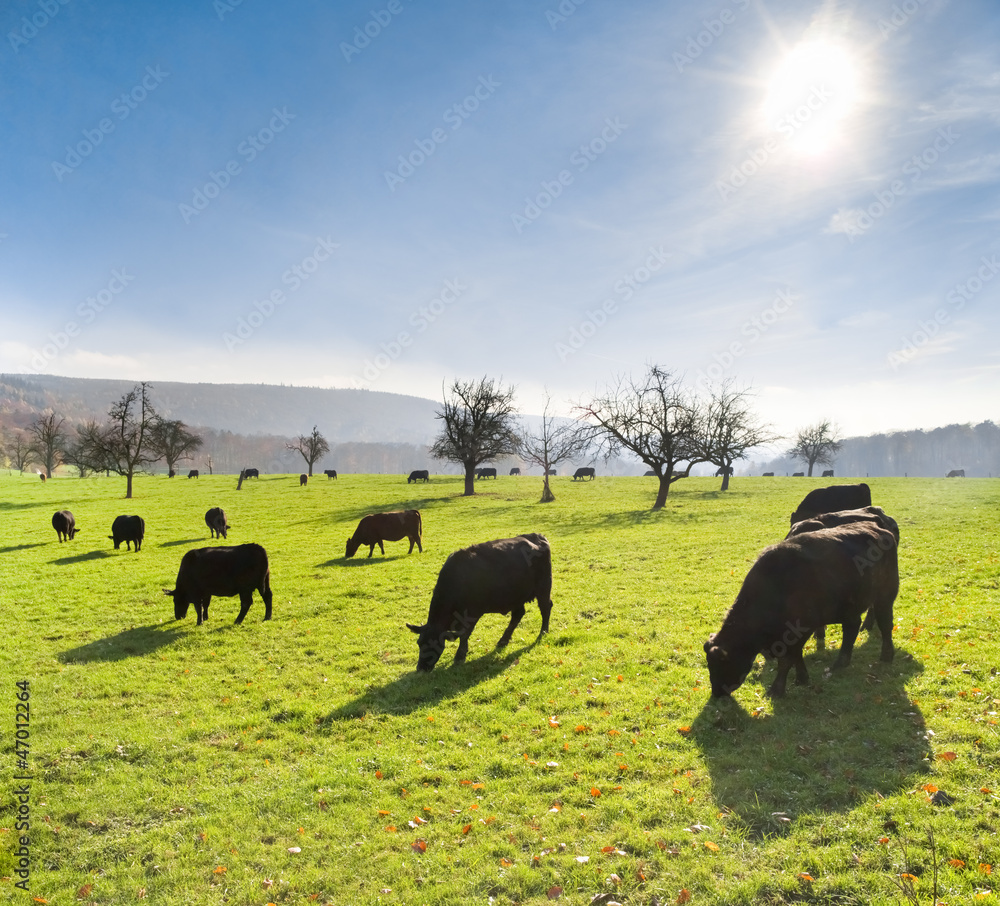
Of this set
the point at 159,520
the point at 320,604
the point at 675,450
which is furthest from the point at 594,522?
the point at 159,520

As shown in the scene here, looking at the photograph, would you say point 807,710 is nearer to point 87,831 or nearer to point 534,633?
point 534,633

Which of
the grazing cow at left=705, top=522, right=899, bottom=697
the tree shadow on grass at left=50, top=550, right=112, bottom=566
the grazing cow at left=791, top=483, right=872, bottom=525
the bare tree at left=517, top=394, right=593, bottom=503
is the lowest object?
the tree shadow on grass at left=50, top=550, right=112, bottom=566

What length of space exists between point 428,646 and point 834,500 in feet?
45.1

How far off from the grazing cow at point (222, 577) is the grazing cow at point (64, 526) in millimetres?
18018

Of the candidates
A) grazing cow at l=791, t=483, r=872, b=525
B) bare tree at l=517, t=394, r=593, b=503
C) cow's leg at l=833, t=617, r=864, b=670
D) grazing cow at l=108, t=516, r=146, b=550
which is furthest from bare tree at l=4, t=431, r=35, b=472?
cow's leg at l=833, t=617, r=864, b=670

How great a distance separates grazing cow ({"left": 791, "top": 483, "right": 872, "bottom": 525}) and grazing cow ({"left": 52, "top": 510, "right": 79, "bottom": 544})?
32307mm

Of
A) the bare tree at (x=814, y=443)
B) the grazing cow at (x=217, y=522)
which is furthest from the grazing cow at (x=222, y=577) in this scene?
the bare tree at (x=814, y=443)

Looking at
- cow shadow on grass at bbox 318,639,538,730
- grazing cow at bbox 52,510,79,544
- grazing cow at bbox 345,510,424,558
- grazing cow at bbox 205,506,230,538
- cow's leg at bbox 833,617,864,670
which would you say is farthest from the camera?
grazing cow at bbox 205,506,230,538

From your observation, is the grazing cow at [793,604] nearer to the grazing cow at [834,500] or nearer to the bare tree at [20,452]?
the grazing cow at [834,500]

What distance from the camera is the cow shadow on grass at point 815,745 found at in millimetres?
5738

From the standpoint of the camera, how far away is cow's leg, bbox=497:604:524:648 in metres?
11.2

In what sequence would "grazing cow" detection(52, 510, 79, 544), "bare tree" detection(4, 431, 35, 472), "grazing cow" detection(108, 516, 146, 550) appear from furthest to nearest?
"bare tree" detection(4, 431, 35, 472) < "grazing cow" detection(52, 510, 79, 544) < "grazing cow" detection(108, 516, 146, 550)

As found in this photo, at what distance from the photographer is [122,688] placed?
33.4 ft

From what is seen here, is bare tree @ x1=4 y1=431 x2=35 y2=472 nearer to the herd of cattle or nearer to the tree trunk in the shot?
the herd of cattle
